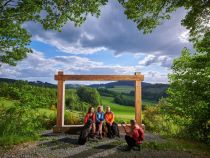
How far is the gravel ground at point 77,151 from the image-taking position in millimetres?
10562

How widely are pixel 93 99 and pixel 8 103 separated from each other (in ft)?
23.5

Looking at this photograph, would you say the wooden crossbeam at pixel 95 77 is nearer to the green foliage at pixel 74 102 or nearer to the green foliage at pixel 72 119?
the green foliage at pixel 72 119

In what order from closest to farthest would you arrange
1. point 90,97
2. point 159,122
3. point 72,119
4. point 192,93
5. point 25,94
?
point 25,94 → point 192,93 → point 72,119 → point 159,122 → point 90,97

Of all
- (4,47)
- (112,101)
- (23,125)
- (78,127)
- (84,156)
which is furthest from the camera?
(112,101)

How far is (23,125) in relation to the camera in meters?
13.3

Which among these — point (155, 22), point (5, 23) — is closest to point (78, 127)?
point (155, 22)

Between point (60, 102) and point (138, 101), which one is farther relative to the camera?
point (138, 101)

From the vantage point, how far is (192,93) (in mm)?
15539

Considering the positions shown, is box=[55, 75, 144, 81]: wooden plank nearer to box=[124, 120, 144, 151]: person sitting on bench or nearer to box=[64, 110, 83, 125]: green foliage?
Result: box=[64, 110, 83, 125]: green foliage

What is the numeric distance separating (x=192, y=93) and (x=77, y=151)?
24.3ft

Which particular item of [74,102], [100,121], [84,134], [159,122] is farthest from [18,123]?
[159,122]

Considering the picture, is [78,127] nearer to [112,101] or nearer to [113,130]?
[113,130]

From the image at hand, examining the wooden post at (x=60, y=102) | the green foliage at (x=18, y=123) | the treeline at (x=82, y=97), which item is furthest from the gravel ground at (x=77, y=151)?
the treeline at (x=82, y=97)

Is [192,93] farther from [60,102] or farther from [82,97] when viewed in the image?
[82,97]
